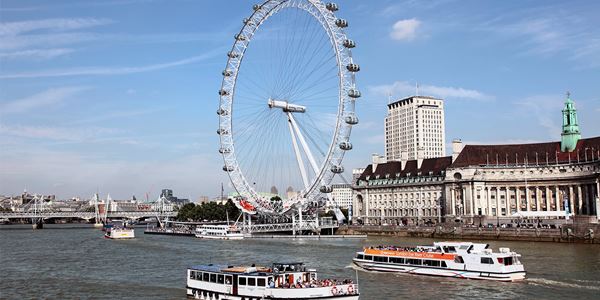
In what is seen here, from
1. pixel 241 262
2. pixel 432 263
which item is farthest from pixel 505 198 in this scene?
pixel 432 263

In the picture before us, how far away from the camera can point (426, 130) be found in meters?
193

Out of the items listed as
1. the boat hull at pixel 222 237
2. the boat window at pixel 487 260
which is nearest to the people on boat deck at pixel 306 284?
the boat window at pixel 487 260

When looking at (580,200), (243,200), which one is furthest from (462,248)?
(243,200)

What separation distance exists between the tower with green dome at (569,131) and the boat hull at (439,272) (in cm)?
6280

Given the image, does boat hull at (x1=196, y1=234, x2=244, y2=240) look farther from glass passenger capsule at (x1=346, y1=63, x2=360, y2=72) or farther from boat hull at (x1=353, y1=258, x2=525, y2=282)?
boat hull at (x1=353, y1=258, x2=525, y2=282)

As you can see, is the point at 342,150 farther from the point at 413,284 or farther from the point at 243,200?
the point at 413,284


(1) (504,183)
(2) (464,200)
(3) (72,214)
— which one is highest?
(1) (504,183)

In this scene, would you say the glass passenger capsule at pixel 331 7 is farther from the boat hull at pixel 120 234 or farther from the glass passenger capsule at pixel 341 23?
the boat hull at pixel 120 234

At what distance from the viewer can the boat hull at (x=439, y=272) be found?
143 ft

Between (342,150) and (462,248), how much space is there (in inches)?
1513

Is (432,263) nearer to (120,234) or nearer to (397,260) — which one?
(397,260)

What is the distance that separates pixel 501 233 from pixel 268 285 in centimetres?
5502

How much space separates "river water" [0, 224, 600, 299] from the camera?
1564 inches

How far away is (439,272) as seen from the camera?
46969mm
